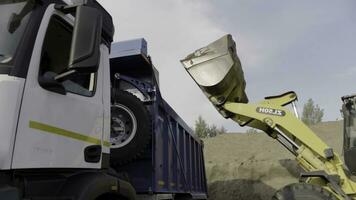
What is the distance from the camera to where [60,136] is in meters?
2.97

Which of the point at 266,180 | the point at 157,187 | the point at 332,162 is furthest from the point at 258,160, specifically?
the point at 157,187

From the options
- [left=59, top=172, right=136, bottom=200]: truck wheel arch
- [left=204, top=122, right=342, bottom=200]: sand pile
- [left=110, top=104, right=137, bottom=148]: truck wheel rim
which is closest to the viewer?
[left=59, top=172, right=136, bottom=200]: truck wheel arch

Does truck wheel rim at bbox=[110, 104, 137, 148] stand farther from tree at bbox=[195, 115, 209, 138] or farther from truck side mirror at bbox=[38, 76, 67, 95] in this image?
tree at bbox=[195, 115, 209, 138]

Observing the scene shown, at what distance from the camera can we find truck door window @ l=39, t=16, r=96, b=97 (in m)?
3.05

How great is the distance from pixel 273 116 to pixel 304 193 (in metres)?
1.60

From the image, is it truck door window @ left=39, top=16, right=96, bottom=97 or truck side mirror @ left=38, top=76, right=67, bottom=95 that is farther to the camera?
truck door window @ left=39, top=16, right=96, bottom=97

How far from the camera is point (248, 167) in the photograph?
Result: 56.7 ft

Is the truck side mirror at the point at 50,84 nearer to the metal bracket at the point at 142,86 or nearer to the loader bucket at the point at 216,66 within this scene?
the metal bracket at the point at 142,86

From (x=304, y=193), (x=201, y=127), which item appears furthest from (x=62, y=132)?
(x=201, y=127)

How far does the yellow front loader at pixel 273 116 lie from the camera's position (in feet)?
22.5

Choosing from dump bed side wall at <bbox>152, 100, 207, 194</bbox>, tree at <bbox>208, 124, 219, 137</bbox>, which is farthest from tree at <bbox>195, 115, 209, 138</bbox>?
dump bed side wall at <bbox>152, 100, 207, 194</bbox>

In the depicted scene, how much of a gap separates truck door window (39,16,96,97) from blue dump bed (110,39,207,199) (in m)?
1.23

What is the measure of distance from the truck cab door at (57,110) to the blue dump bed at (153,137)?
99 cm

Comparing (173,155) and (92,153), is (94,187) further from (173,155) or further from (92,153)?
(173,155)
